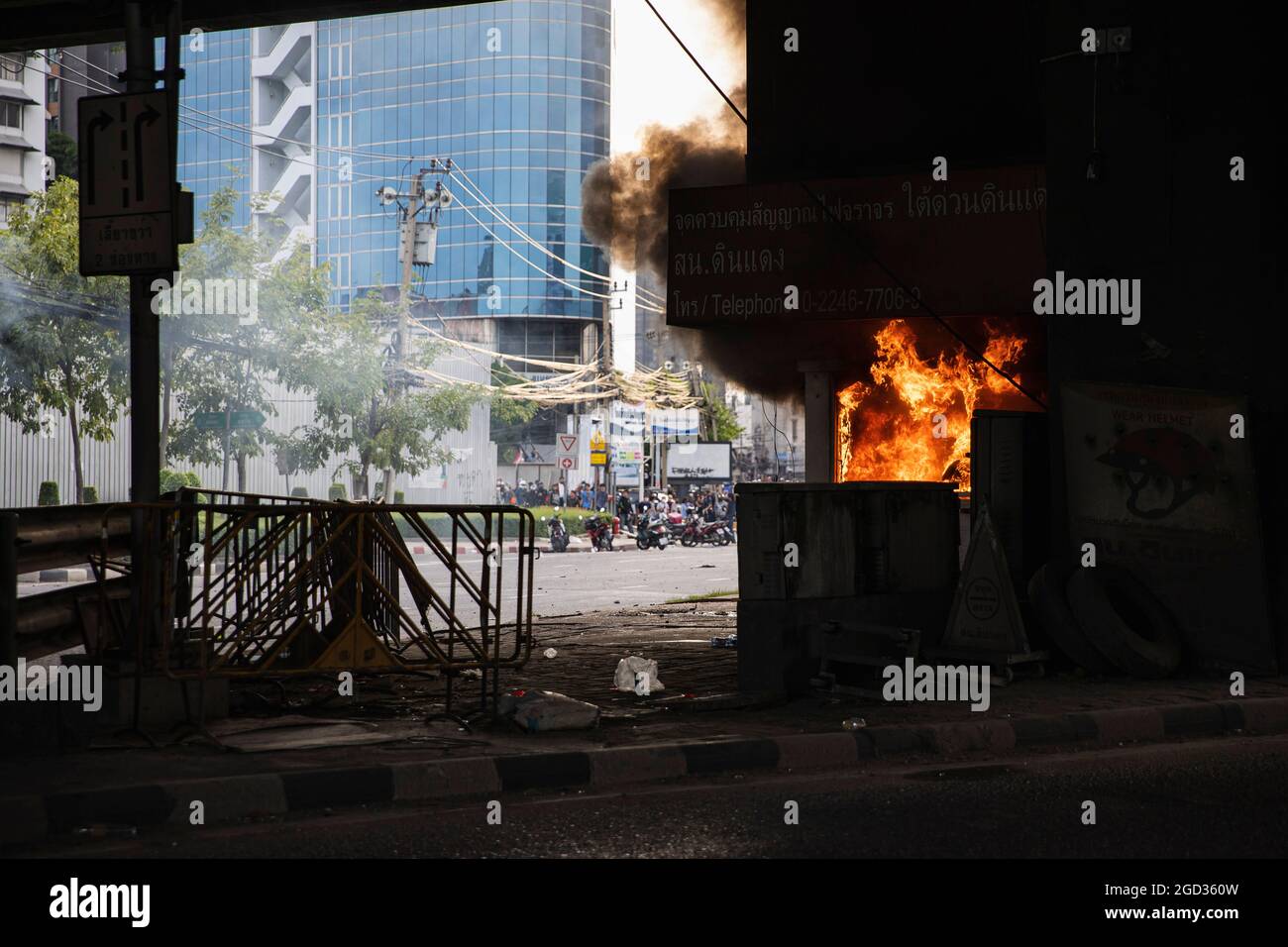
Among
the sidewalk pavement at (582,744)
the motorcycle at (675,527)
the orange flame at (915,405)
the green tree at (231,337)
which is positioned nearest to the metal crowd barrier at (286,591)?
the sidewalk pavement at (582,744)

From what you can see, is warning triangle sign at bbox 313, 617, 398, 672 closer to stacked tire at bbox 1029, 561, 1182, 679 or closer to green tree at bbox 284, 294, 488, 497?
stacked tire at bbox 1029, 561, 1182, 679

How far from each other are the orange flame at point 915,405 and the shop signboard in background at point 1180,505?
11.8ft

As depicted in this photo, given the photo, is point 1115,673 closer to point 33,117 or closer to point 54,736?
point 54,736

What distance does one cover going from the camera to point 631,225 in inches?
647

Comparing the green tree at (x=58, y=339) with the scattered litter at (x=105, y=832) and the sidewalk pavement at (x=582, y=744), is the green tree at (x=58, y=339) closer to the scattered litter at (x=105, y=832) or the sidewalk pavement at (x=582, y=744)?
the sidewalk pavement at (x=582, y=744)

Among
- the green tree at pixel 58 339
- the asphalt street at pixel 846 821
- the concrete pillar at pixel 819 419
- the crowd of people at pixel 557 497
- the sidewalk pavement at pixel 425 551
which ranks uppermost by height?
the green tree at pixel 58 339

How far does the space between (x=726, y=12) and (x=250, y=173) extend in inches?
2972

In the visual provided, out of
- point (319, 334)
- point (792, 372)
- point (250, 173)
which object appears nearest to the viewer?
point (792, 372)

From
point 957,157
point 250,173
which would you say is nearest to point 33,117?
point 250,173

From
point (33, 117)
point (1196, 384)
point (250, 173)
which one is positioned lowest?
point (1196, 384)

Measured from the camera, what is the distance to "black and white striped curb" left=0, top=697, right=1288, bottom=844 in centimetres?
529

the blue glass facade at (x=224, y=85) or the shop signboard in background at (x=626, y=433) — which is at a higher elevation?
the blue glass facade at (x=224, y=85)

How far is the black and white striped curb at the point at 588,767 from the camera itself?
5289 mm

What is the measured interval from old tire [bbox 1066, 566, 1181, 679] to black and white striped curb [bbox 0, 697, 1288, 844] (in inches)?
35.6
